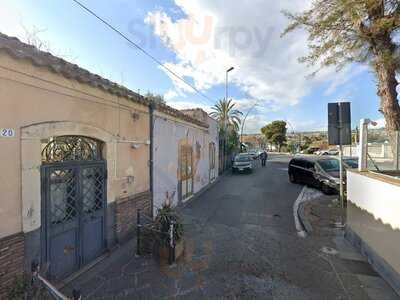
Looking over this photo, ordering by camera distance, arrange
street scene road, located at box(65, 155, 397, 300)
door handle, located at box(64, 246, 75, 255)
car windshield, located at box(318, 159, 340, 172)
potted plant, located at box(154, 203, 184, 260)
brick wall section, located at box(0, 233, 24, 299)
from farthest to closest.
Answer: car windshield, located at box(318, 159, 340, 172), potted plant, located at box(154, 203, 184, 260), door handle, located at box(64, 246, 75, 255), street scene road, located at box(65, 155, 397, 300), brick wall section, located at box(0, 233, 24, 299)

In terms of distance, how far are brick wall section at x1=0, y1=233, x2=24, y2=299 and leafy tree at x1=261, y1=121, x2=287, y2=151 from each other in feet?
186

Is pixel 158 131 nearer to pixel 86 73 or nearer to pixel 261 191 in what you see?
pixel 86 73

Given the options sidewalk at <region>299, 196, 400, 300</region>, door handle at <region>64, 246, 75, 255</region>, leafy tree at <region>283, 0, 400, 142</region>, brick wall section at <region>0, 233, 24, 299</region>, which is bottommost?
sidewalk at <region>299, 196, 400, 300</region>

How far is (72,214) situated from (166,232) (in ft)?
5.74

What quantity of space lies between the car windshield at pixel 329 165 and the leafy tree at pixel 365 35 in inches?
188

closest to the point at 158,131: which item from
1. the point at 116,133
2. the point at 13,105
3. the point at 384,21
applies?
the point at 116,133

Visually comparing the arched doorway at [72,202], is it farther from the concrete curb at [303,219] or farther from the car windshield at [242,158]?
the car windshield at [242,158]

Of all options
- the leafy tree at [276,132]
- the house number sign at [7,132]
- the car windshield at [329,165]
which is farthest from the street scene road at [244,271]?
the leafy tree at [276,132]

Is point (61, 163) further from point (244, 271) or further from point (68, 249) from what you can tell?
point (244, 271)

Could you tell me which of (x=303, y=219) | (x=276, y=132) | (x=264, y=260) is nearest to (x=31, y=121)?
(x=264, y=260)

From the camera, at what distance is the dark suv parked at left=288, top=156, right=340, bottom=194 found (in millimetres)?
10922

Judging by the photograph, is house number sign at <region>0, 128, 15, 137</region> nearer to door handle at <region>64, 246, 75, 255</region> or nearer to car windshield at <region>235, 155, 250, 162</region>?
door handle at <region>64, 246, 75, 255</region>

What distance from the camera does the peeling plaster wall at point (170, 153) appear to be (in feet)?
24.4

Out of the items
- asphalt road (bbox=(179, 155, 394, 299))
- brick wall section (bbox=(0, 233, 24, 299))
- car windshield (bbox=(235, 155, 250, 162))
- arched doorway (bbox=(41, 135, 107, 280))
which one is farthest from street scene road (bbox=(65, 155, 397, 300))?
car windshield (bbox=(235, 155, 250, 162))
